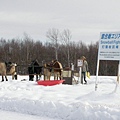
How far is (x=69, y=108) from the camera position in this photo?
7730 mm

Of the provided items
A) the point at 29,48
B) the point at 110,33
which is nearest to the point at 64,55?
the point at 29,48

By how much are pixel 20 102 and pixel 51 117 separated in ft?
5.09

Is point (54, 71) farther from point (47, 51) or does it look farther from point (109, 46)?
point (47, 51)

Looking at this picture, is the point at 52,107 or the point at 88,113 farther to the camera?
the point at 52,107

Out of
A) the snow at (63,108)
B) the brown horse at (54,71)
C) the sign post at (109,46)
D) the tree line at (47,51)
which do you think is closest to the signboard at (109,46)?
the sign post at (109,46)

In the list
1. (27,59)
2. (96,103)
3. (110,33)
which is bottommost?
(27,59)

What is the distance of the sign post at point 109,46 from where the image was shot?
1045 centimetres

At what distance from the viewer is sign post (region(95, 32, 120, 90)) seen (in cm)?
1045

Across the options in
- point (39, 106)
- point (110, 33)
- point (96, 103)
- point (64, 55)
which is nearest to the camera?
point (96, 103)

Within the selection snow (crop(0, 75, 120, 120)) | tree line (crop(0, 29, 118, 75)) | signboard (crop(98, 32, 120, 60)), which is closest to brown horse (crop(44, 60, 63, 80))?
signboard (crop(98, 32, 120, 60))

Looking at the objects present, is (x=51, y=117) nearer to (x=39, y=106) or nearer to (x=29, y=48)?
(x=39, y=106)

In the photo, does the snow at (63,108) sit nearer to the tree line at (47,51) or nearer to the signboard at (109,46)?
the signboard at (109,46)

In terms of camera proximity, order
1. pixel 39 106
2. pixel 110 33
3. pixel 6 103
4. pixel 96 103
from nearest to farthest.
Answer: pixel 96 103
pixel 39 106
pixel 6 103
pixel 110 33

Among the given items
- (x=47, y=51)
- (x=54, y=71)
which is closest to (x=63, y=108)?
(x=54, y=71)
